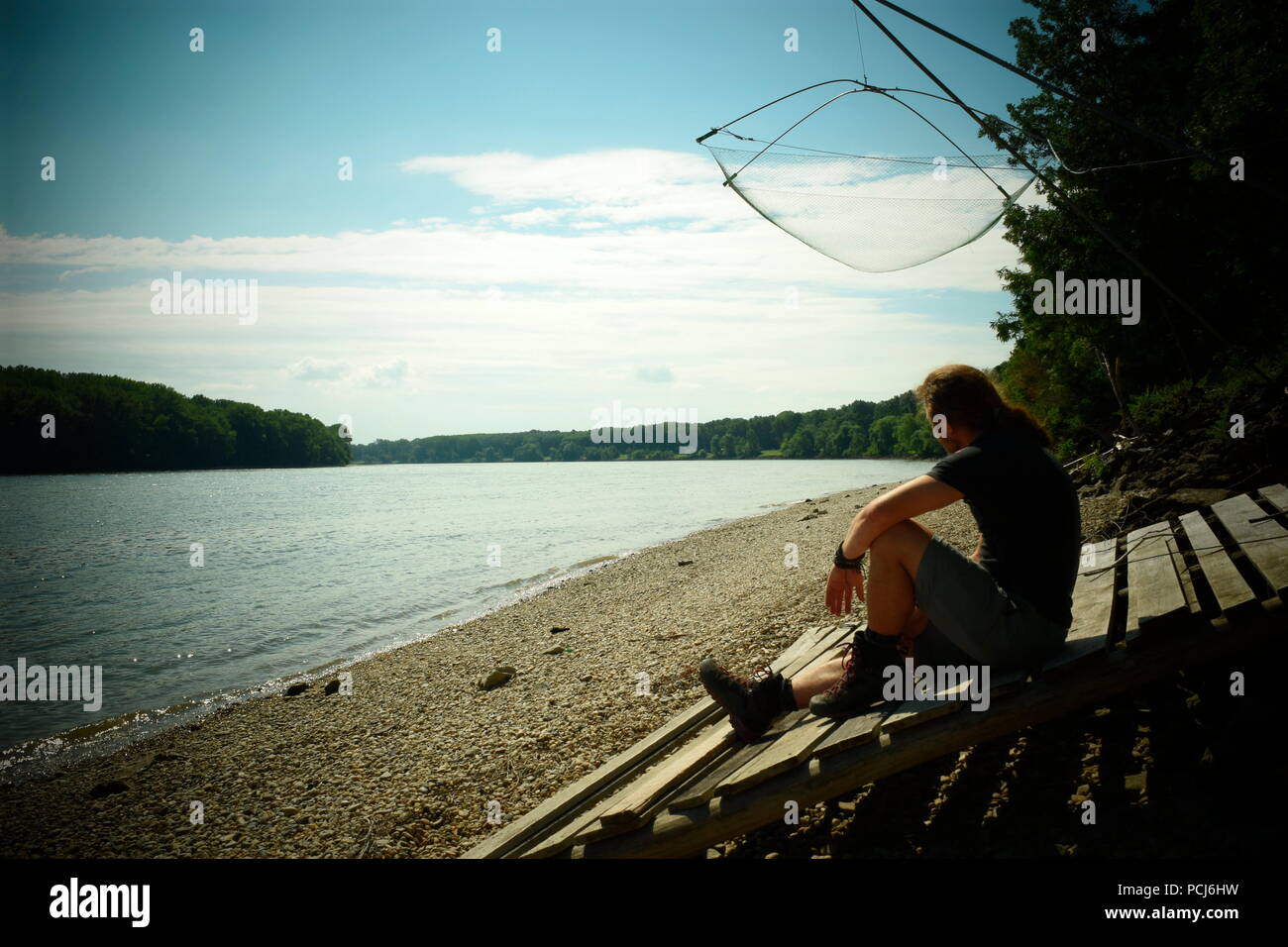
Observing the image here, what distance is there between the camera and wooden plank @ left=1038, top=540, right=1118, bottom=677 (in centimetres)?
337

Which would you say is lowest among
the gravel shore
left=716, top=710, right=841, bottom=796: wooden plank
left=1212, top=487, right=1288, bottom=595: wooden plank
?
the gravel shore

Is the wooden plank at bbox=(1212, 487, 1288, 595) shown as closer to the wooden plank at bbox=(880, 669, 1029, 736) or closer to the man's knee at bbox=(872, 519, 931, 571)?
the wooden plank at bbox=(880, 669, 1029, 736)

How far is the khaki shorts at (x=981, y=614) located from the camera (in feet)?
11.4

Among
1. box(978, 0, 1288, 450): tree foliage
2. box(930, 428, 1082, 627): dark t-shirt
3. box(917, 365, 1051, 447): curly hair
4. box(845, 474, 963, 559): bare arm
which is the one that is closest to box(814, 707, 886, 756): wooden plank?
box(845, 474, 963, 559): bare arm

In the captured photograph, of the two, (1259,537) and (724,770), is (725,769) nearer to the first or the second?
(724,770)

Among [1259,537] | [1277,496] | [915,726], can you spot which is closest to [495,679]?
[915,726]

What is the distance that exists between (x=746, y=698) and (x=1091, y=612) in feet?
7.20

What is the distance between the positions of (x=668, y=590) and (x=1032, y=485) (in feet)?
42.8

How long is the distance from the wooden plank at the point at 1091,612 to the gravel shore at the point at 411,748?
2094mm

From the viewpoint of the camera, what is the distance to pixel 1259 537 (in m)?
A: 4.36

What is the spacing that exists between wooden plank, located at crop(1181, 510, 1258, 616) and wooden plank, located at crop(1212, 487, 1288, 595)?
10 cm

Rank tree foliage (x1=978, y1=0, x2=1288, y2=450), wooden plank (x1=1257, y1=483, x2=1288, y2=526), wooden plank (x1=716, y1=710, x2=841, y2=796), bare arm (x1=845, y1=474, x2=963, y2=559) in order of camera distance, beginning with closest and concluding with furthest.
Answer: wooden plank (x1=716, y1=710, x2=841, y2=796) < bare arm (x1=845, y1=474, x2=963, y2=559) < wooden plank (x1=1257, y1=483, x2=1288, y2=526) < tree foliage (x1=978, y1=0, x2=1288, y2=450)

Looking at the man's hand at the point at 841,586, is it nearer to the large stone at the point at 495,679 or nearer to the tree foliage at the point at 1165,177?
the large stone at the point at 495,679
